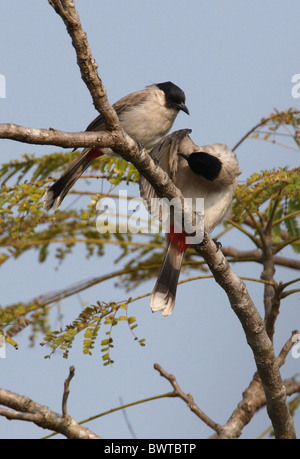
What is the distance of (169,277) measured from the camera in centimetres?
462

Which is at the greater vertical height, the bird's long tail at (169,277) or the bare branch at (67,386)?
the bird's long tail at (169,277)

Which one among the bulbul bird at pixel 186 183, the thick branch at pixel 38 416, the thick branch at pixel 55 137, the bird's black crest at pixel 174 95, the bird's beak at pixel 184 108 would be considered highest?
the bird's black crest at pixel 174 95

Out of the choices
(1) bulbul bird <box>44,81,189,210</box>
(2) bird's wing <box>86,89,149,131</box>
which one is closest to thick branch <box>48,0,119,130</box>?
(1) bulbul bird <box>44,81,189,210</box>

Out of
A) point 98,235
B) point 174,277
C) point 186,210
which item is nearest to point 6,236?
point 98,235

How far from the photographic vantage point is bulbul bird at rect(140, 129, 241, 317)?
430 centimetres

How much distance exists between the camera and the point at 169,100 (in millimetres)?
4863

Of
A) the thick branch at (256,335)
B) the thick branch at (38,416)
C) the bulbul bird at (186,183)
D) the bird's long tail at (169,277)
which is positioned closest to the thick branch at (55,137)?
the thick branch at (256,335)

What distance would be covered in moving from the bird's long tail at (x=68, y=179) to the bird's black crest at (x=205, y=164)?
1.90 feet

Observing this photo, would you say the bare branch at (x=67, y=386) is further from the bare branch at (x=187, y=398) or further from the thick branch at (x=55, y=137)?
→ the thick branch at (x=55, y=137)

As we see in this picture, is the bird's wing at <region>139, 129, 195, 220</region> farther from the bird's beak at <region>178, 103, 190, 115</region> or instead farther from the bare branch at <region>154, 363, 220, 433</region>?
the bare branch at <region>154, 363, 220, 433</region>

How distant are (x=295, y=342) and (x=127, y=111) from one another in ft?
6.08

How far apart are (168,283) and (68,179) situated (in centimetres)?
94

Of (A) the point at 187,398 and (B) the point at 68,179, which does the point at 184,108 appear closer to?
(B) the point at 68,179

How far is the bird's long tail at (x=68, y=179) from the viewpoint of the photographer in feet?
14.0
